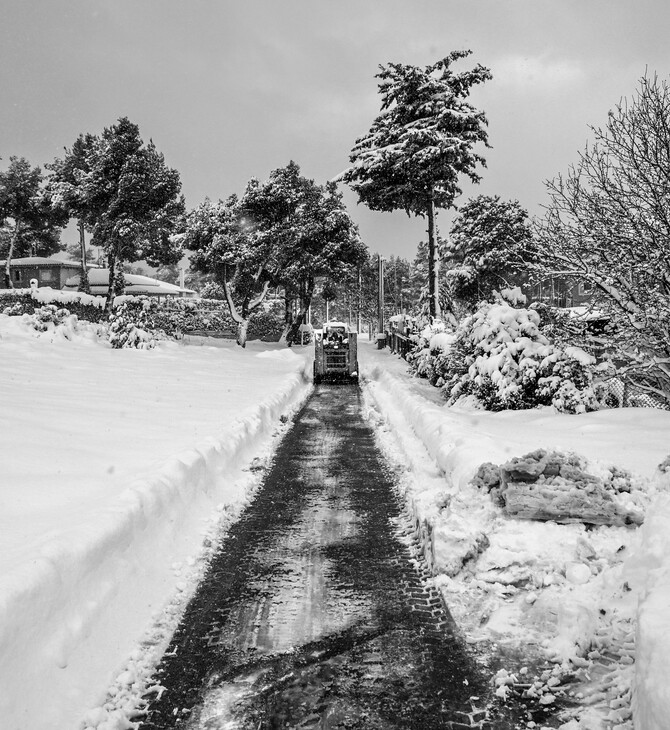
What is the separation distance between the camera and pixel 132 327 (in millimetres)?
24641

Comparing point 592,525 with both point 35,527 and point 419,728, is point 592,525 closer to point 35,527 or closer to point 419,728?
Answer: point 419,728

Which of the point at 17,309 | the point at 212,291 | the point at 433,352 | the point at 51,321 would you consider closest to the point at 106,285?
the point at 212,291

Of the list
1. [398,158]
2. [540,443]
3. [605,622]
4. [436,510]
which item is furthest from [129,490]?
[398,158]

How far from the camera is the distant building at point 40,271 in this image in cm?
5420

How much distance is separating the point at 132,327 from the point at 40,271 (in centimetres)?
3814

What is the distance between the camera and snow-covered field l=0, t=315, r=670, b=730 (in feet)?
10.0

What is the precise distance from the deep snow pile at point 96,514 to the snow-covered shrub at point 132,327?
1022cm

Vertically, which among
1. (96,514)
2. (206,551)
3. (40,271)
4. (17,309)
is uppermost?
(40,271)

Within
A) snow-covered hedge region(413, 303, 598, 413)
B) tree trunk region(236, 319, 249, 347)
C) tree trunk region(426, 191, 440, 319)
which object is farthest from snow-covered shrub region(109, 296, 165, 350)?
snow-covered hedge region(413, 303, 598, 413)

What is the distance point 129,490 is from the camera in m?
5.60

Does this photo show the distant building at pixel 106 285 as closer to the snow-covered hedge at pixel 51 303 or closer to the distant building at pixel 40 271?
the distant building at pixel 40 271

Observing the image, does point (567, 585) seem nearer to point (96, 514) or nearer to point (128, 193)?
point (96, 514)

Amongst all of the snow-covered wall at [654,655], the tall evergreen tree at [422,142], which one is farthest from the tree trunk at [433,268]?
the snow-covered wall at [654,655]

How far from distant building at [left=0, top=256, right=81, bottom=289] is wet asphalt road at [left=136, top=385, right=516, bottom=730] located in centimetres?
5632
